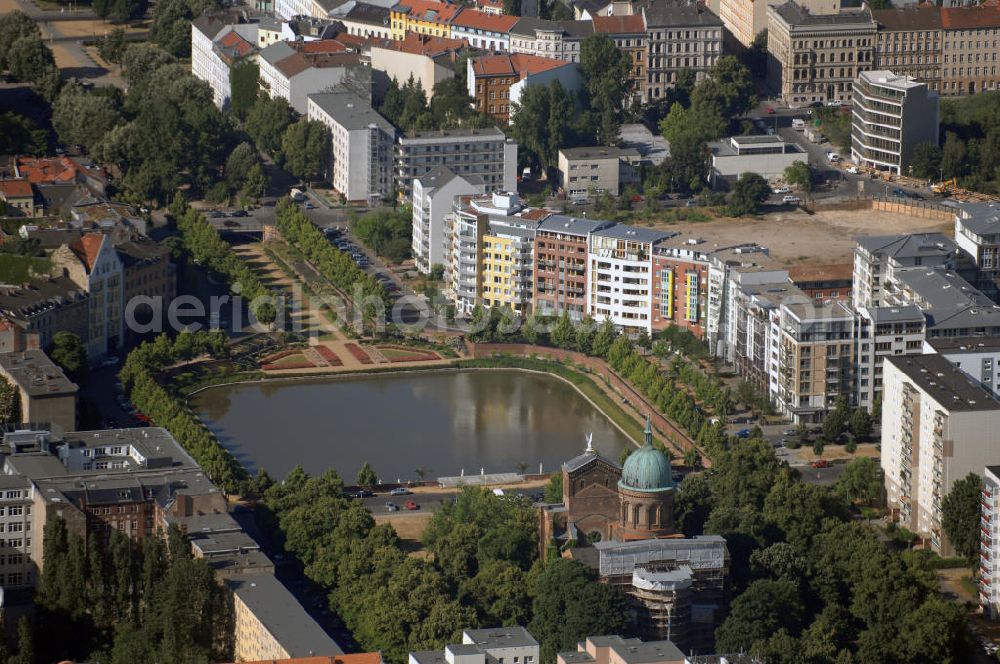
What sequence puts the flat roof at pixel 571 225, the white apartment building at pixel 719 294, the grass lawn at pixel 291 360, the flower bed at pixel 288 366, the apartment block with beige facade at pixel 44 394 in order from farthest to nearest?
the flat roof at pixel 571 225
the grass lawn at pixel 291 360
the white apartment building at pixel 719 294
the flower bed at pixel 288 366
the apartment block with beige facade at pixel 44 394

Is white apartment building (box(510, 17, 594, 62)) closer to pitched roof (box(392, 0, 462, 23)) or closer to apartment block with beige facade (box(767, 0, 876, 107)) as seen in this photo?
pitched roof (box(392, 0, 462, 23))

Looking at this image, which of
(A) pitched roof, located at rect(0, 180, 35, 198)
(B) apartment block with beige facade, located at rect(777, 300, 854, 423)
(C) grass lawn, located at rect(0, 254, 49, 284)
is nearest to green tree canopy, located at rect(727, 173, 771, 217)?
(B) apartment block with beige facade, located at rect(777, 300, 854, 423)

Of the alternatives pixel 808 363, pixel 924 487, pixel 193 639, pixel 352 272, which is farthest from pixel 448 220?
pixel 193 639

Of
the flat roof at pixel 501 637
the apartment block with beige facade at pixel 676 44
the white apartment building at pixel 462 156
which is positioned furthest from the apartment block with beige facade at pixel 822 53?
the flat roof at pixel 501 637

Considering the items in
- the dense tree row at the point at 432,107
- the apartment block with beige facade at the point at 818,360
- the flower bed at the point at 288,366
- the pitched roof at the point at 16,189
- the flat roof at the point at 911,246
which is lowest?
the flower bed at the point at 288,366

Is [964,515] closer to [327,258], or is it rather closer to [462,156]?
[327,258]

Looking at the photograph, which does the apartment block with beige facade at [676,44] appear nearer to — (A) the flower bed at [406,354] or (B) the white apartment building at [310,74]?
(B) the white apartment building at [310,74]
